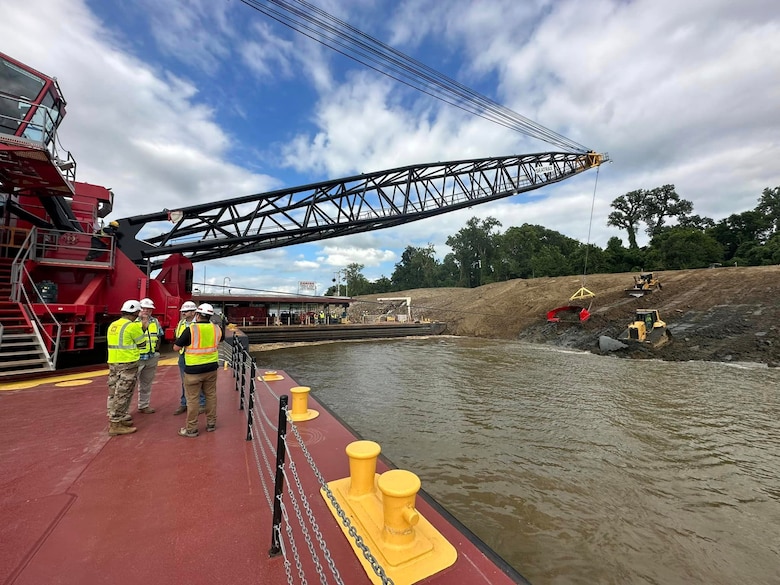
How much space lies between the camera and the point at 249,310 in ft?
86.9

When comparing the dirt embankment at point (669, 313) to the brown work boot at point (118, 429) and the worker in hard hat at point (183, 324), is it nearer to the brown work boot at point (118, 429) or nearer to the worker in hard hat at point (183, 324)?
the worker in hard hat at point (183, 324)

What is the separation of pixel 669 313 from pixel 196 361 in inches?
963

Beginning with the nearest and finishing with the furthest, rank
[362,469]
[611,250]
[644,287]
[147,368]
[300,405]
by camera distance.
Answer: [362,469] < [300,405] < [147,368] < [644,287] < [611,250]

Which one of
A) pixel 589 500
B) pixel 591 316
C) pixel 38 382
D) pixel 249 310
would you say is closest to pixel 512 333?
pixel 591 316

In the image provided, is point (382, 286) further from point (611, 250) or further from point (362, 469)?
point (362, 469)

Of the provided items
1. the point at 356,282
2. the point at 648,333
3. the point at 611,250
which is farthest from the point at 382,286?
the point at 648,333

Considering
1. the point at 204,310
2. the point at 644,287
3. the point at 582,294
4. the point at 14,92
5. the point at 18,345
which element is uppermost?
the point at 14,92

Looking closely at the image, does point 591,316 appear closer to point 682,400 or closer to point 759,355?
point 759,355

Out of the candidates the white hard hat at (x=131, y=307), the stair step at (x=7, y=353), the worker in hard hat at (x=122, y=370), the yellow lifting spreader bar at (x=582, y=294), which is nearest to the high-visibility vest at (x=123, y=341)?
the worker in hard hat at (x=122, y=370)

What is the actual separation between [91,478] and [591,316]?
2415cm

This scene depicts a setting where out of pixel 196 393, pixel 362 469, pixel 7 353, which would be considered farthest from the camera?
pixel 7 353

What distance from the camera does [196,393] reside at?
3.84m

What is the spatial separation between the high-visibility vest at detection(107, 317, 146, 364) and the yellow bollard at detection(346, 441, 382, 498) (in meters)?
3.25

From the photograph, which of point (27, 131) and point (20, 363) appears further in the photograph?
point (27, 131)
